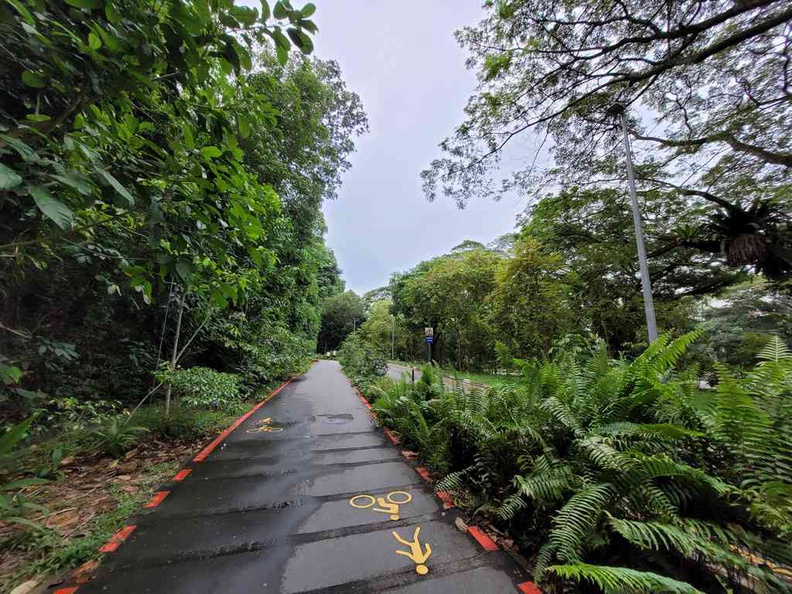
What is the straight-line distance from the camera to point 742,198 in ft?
22.8

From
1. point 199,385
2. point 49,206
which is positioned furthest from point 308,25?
point 199,385

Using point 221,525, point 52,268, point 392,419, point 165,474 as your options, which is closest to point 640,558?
point 221,525

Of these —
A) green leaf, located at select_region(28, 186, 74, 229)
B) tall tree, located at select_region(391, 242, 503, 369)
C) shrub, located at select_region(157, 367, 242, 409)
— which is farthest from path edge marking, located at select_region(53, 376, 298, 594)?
tall tree, located at select_region(391, 242, 503, 369)

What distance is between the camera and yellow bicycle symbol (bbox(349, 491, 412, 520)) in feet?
8.05

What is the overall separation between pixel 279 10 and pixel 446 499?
3.48 m

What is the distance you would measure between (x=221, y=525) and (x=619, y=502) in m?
2.74

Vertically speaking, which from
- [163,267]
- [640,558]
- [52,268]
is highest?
[52,268]

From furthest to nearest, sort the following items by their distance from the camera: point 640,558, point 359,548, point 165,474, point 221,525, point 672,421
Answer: point 165,474, point 221,525, point 359,548, point 672,421, point 640,558

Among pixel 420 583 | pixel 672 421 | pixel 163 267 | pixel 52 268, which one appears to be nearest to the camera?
pixel 163 267

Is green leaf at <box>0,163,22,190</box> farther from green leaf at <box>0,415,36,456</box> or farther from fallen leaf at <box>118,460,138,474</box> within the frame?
fallen leaf at <box>118,460,138,474</box>

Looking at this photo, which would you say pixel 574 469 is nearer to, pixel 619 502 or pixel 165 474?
pixel 619 502

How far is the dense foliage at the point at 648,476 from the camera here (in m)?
1.23

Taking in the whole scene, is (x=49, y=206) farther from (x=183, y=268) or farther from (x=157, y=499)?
(x=157, y=499)

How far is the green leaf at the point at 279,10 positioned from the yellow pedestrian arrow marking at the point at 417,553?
117 inches
